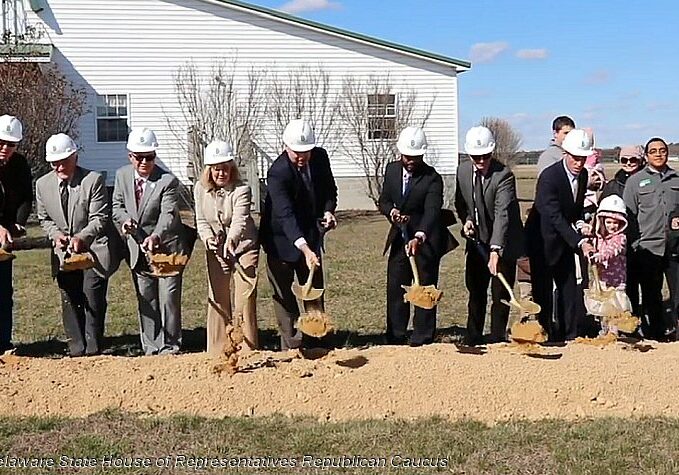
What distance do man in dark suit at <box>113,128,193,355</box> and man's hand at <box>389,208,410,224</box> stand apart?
1759mm

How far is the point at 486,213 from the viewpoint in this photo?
757 centimetres

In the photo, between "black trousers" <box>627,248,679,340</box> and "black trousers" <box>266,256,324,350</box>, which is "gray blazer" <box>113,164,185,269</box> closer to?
"black trousers" <box>266,256,324,350</box>

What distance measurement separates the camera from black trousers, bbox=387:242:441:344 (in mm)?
7715

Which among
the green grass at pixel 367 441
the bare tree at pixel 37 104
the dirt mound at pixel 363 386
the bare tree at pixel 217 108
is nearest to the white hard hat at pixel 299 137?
the dirt mound at pixel 363 386

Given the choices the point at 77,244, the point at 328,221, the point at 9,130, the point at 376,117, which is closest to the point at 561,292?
the point at 328,221

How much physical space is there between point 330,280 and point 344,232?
880cm

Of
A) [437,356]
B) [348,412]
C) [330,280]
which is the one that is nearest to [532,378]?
[437,356]

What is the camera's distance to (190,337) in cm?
916

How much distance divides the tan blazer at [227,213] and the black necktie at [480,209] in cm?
190

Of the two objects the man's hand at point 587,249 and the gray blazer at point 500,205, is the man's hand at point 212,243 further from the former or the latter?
the man's hand at point 587,249

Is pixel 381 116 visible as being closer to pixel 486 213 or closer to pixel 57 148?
pixel 486 213

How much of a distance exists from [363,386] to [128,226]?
8.01 feet

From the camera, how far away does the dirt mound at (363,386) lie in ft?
20.4

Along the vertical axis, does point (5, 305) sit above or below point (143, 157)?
below
